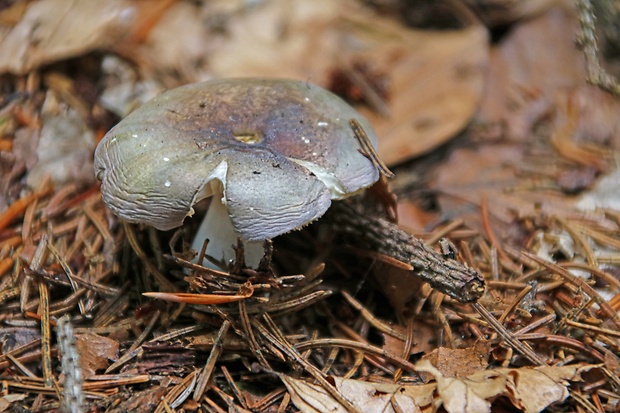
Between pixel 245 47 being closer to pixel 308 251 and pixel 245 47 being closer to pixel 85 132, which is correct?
pixel 85 132

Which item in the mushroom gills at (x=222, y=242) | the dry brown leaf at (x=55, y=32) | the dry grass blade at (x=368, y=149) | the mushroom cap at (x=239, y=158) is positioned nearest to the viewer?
the mushroom cap at (x=239, y=158)

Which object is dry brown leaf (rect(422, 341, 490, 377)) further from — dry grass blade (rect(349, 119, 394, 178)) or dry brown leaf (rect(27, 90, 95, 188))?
dry brown leaf (rect(27, 90, 95, 188))

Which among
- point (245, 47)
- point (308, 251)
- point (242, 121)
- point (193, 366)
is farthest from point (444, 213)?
point (245, 47)

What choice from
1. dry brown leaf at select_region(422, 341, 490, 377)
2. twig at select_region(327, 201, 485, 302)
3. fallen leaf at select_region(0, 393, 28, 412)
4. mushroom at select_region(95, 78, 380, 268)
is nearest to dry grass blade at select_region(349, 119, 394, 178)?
mushroom at select_region(95, 78, 380, 268)

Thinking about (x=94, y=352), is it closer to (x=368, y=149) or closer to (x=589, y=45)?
(x=368, y=149)

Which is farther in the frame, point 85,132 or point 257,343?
point 85,132

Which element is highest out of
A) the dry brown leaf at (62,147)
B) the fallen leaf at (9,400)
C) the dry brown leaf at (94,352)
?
the dry brown leaf at (62,147)

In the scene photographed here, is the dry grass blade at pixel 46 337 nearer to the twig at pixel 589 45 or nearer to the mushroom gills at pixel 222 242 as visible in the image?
the mushroom gills at pixel 222 242

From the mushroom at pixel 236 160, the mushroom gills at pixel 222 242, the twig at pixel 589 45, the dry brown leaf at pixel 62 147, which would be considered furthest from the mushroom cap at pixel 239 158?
the twig at pixel 589 45
